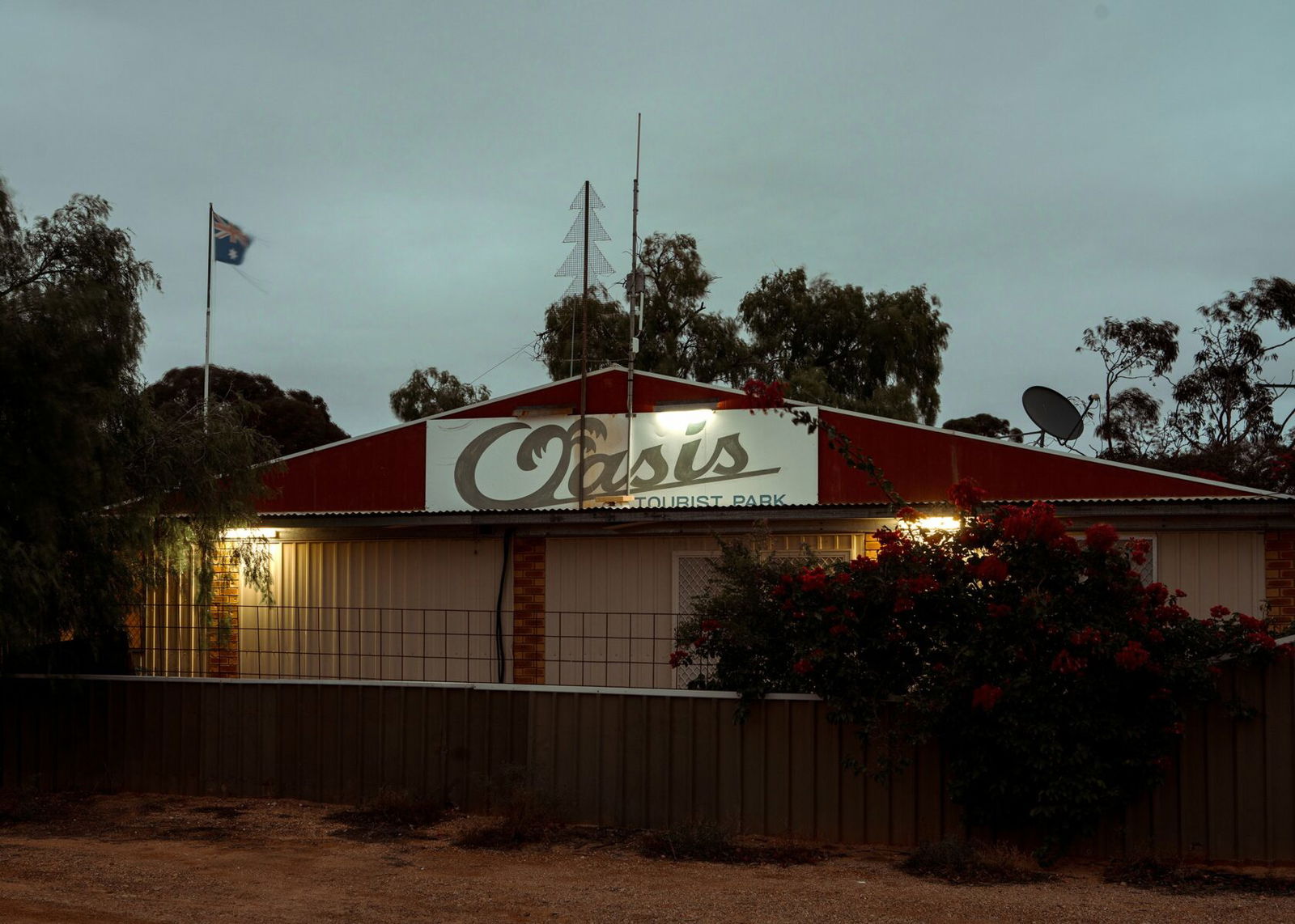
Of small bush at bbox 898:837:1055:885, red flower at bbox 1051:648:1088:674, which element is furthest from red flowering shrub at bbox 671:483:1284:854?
small bush at bbox 898:837:1055:885

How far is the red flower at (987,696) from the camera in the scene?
8.43 m

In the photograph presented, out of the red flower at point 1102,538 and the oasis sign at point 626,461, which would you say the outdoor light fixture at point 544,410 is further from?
the red flower at point 1102,538

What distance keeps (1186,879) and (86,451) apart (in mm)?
8339

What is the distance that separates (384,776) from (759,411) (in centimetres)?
650

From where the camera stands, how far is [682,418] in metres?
15.3

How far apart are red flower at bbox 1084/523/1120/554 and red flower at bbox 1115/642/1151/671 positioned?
0.82 meters

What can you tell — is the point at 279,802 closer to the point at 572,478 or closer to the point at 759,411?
the point at 572,478

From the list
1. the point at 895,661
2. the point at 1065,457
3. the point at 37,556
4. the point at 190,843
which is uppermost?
the point at 1065,457

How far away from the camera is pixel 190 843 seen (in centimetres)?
932

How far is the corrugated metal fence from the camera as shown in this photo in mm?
8656

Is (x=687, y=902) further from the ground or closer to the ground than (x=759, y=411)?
closer to the ground

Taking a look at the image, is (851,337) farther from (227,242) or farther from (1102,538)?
(1102,538)

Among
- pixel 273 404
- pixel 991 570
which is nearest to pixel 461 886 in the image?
pixel 991 570

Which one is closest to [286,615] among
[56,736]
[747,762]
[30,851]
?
[56,736]
